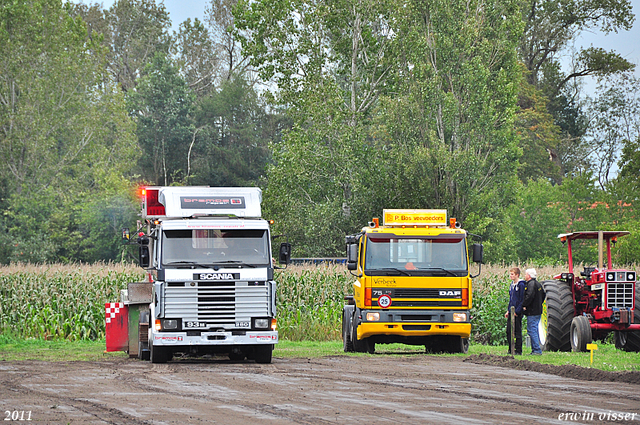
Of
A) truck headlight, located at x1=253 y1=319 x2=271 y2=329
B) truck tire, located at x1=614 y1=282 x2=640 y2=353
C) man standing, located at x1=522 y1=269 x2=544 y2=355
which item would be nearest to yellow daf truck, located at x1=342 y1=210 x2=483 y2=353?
man standing, located at x1=522 y1=269 x2=544 y2=355

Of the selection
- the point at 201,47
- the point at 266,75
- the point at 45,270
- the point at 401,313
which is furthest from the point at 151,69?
the point at 401,313

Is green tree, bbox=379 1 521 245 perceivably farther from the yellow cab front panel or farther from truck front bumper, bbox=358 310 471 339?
truck front bumper, bbox=358 310 471 339

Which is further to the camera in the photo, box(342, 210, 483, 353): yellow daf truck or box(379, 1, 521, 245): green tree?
box(379, 1, 521, 245): green tree

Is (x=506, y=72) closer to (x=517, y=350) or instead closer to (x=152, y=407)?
(x=517, y=350)

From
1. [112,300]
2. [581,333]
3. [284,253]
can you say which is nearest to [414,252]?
[284,253]

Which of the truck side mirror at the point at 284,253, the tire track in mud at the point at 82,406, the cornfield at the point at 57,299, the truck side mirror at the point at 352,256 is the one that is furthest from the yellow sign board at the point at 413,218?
the cornfield at the point at 57,299

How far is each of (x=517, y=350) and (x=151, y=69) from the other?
56276 millimetres

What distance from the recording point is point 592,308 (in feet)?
72.0

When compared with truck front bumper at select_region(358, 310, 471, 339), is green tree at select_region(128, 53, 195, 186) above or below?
above

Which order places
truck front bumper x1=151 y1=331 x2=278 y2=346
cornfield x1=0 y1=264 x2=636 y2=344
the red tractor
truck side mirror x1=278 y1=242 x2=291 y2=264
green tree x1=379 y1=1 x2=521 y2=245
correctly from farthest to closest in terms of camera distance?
green tree x1=379 y1=1 x2=521 y2=245 < cornfield x1=0 y1=264 x2=636 y2=344 < the red tractor < truck side mirror x1=278 y1=242 x2=291 y2=264 < truck front bumper x1=151 y1=331 x2=278 y2=346

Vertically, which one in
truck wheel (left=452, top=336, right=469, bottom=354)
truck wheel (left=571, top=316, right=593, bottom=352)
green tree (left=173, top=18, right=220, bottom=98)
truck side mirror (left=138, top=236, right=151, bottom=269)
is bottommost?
truck wheel (left=452, top=336, right=469, bottom=354)

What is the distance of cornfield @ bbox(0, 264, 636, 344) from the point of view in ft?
87.8

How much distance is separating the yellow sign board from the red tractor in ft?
10.3

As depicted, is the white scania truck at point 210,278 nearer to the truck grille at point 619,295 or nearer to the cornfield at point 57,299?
the truck grille at point 619,295
